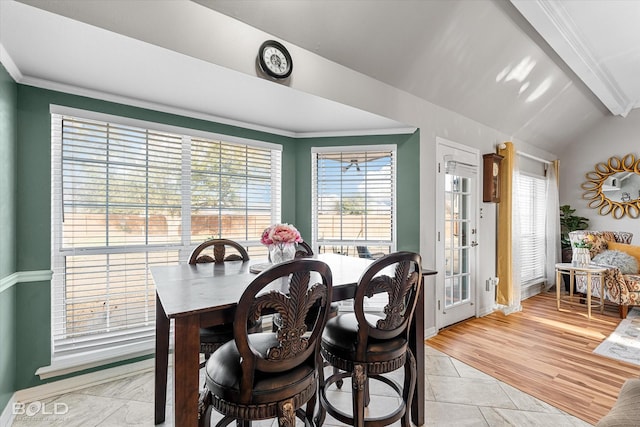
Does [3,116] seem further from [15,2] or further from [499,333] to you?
[499,333]

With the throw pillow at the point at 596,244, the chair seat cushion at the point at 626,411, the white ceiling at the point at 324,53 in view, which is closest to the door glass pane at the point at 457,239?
the white ceiling at the point at 324,53

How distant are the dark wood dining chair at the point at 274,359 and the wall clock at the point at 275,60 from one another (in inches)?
60.4

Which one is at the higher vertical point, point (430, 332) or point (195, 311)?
point (195, 311)

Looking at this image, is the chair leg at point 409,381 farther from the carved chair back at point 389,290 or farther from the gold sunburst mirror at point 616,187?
the gold sunburst mirror at point 616,187

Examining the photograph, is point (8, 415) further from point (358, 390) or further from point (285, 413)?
point (358, 390)

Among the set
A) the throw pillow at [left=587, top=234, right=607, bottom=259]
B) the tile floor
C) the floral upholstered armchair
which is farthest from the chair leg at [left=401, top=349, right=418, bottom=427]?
the throw pillow at [left=587, top=234, right=607, bottom=259]

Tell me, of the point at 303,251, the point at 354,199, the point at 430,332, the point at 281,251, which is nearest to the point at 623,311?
the point at 430,332

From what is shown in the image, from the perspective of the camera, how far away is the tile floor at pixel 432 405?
1.94 m

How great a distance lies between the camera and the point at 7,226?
196cm

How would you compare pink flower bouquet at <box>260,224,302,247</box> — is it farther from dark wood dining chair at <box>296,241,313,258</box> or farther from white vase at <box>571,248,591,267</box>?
white vase at <box>571,248,591,267</box>

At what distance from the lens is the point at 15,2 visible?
143 centimetres

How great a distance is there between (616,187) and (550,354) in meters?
3.92

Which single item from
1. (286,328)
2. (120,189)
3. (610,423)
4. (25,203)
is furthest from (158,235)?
(610,423)

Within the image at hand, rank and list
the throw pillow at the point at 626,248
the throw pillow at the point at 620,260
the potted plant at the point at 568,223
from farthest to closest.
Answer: the potted plant at the point at 568,223 < the throw pillow at the point at 626,248 < the throw pillow at the point at 620,260
